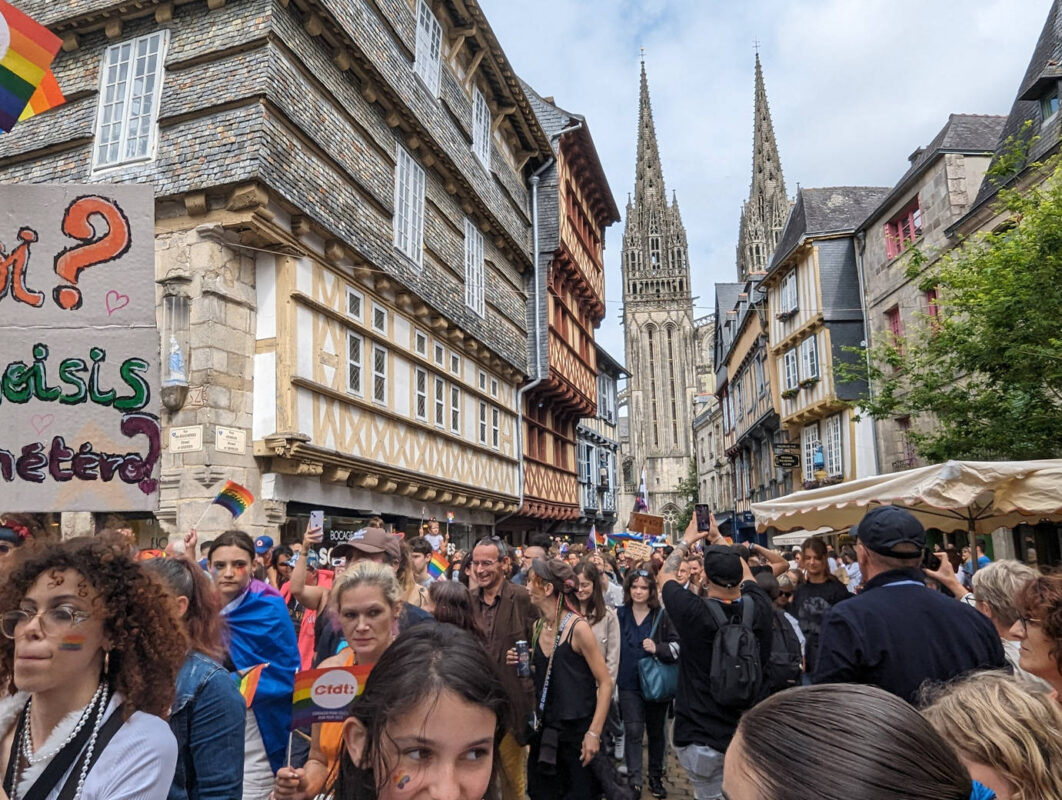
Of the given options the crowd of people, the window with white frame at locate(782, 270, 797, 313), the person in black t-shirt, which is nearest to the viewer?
the crowd of people

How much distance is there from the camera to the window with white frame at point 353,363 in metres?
13.0

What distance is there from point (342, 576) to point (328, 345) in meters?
9.32

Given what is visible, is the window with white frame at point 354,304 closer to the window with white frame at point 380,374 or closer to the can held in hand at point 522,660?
the window with white frame at point 380,374

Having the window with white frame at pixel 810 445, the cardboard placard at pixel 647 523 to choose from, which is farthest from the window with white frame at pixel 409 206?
the window with white frame at pixel 810 445

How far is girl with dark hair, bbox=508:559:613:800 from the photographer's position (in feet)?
15.1

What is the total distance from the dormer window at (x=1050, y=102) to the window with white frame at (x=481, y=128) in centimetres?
1170

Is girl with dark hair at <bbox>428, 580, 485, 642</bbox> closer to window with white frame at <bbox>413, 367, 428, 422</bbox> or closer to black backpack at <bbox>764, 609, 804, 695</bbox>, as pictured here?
black backpack at <bbox>764, 609, 804, 695</bbox>

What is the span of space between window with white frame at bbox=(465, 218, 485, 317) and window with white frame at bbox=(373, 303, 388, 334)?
12.8 ft

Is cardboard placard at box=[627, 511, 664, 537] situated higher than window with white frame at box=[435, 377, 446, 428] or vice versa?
window with white frame at box=[435, 377, 446, 428]

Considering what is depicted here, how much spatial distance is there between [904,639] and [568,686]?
205cm

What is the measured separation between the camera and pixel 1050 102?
15664 millimetres

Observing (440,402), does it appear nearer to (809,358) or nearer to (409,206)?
(409,206)

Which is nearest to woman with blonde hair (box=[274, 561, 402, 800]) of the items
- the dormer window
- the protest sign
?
the protest sign

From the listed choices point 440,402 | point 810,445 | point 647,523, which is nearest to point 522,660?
point 647,523
